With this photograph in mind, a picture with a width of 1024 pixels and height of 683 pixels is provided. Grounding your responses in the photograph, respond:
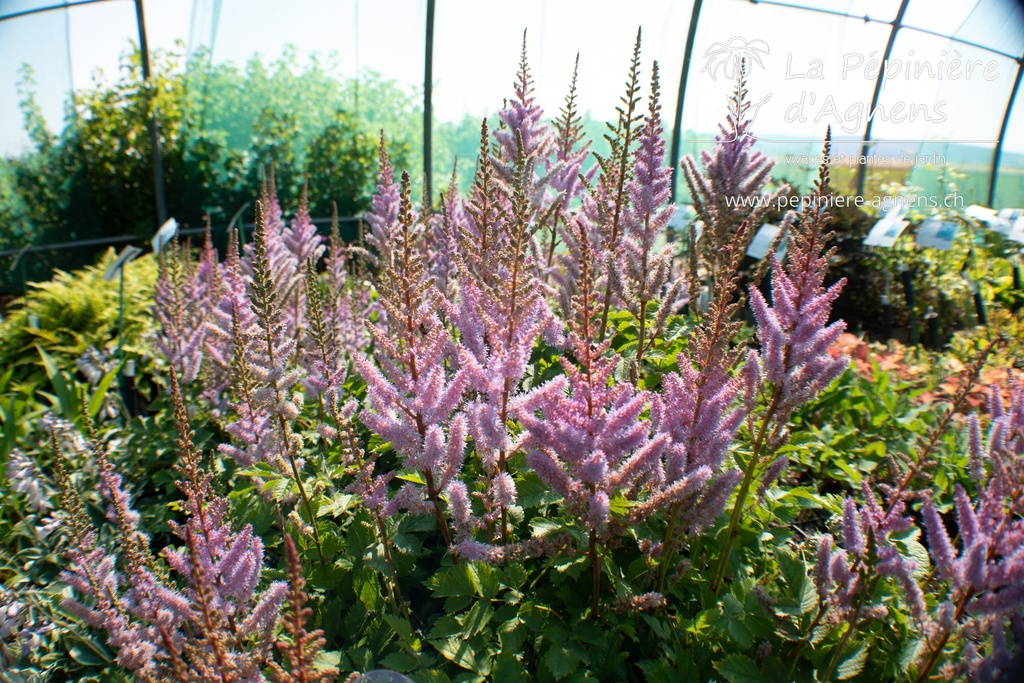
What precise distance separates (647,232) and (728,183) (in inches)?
20.0

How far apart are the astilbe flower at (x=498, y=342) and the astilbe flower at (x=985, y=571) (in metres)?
0.86

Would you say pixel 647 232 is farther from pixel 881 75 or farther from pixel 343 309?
pixel 881 75

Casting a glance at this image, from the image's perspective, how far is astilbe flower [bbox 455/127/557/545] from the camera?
143 centimetres

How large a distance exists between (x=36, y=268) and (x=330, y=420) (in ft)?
24.4

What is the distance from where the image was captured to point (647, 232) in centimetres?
231

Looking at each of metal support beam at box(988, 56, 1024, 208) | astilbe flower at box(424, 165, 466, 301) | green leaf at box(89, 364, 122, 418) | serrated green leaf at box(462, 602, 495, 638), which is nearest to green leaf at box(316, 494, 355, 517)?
serrated green leaf at box(462, 602, 495, 638)

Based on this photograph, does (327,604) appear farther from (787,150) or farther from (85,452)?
(787,150)

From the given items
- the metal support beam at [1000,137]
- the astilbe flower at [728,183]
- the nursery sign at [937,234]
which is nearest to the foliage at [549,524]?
the astilbe flower at [728,183]

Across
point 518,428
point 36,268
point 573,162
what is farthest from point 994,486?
point 36,268

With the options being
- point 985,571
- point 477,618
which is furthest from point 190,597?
point 985,571

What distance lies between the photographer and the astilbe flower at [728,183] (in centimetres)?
241

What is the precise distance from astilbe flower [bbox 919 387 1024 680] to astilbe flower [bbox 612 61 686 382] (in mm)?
1142

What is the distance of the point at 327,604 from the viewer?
5.93 feet

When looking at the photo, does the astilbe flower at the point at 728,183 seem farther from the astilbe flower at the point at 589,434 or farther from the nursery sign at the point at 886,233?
the nursery sign at the point at 886,233
